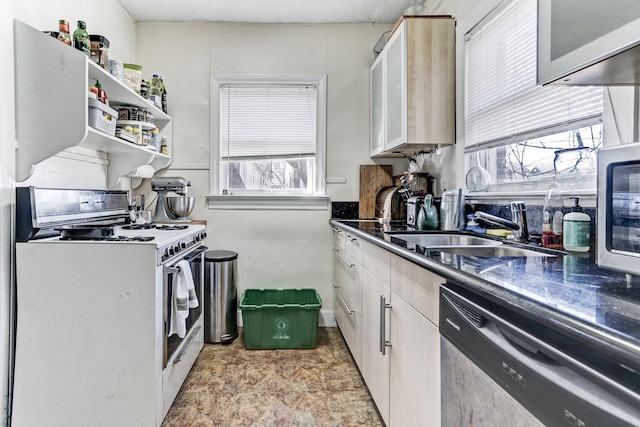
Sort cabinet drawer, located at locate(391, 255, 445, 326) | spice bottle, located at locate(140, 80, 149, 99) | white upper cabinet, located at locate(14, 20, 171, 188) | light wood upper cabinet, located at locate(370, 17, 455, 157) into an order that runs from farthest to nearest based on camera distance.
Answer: spice bottle, located at locate(140, 80, 149, 99)
light wood upper cabinet, located at locate(370, 17, 455, 157)
white upper cabinet, located at locate(14, 20, 171, 188)
cabinet drawer, located at locate(391, 255, 445, 326)

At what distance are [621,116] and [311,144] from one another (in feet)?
7.60

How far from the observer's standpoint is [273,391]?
2.11 metres

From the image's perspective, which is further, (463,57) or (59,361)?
(463,57)

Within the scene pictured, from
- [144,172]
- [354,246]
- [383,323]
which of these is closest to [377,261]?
[383,323]

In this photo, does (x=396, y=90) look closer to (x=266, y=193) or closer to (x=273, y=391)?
(x=266, y=193)

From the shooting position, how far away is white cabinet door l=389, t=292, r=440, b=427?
3.60 feet

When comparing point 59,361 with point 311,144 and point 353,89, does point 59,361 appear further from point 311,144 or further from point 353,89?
point 353,89

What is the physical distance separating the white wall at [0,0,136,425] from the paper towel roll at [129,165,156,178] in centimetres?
31

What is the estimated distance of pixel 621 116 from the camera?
3.89ft

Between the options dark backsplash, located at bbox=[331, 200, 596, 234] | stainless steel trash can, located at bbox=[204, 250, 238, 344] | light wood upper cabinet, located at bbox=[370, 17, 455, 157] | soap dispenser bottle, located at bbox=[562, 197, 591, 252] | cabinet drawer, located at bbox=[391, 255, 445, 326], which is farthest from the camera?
stainless steel trash can, located at bbox=[204, 250, 238, 344]

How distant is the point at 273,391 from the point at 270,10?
277cm

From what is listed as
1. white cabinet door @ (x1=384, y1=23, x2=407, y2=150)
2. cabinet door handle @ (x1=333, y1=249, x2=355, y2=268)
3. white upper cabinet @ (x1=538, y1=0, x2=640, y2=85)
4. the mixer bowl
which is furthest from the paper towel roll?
white upper cabinet @ (x1=538, y1=0, x2=640, y2=85)

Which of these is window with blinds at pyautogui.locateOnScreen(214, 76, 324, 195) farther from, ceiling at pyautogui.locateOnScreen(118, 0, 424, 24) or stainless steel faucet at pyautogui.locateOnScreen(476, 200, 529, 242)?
stainless steel faucet at pyautogui.locateOnScreen(476, 200, 529, 242)

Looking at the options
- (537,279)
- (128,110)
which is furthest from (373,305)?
(128,110)
